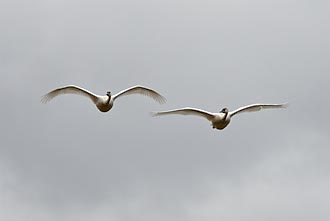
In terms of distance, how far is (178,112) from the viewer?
338 feet

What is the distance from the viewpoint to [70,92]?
A: 10425 cm

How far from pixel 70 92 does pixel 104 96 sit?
2.19 metres

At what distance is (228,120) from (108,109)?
6525mm

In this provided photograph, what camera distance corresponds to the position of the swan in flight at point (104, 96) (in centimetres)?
10281

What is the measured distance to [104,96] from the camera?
339 ft

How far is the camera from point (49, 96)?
4065 inches

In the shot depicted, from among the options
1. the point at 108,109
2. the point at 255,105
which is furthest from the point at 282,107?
the point at 108,109

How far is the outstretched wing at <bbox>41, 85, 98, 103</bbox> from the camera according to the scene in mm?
103000

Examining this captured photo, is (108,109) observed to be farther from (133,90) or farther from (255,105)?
(255,105)

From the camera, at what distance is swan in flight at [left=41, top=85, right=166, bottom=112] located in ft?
337

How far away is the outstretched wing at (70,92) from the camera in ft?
338

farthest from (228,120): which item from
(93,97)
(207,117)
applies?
(93,97)

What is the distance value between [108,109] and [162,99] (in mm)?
2984

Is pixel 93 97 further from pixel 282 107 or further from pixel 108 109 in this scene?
pixel 282 107
